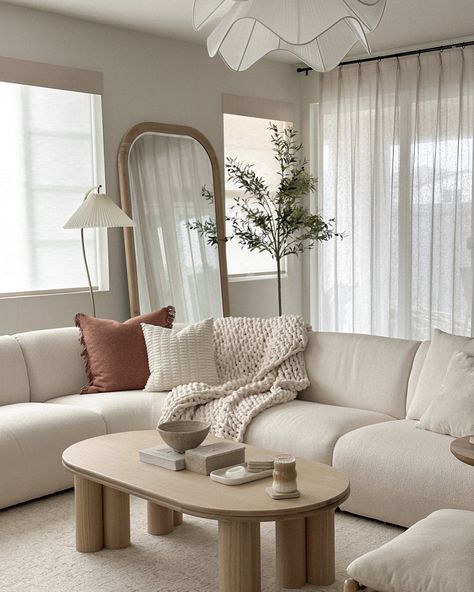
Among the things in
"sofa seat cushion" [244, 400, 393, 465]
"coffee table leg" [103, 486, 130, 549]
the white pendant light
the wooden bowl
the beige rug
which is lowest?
the beige rug

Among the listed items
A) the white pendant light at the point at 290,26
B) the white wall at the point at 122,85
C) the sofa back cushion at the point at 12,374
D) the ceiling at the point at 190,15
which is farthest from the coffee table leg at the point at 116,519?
the ceiling at the point at 190,15

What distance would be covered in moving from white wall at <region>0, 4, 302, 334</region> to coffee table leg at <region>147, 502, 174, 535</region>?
A: 2.06 metres

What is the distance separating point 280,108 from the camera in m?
6.68

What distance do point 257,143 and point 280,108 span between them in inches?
14.3

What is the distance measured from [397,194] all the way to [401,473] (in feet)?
11.4

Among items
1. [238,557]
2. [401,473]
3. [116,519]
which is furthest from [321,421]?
[238,557]

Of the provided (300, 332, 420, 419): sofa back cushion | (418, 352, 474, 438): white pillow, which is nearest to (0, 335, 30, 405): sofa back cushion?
(300, 332, 420, 419): sofa back cushion

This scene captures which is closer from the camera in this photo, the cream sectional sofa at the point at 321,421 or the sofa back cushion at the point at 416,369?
the cream sectional sofa at the point at 321,421

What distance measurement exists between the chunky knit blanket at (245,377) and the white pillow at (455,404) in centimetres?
84

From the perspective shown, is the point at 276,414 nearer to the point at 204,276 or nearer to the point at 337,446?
the point at 337,446

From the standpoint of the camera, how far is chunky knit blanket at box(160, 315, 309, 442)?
3889 millimetres

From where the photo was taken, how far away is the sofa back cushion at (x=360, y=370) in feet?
12.9

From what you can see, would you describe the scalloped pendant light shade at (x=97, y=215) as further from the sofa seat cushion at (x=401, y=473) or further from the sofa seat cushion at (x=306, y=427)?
the sofa seat cushion at (x=401, y=473)

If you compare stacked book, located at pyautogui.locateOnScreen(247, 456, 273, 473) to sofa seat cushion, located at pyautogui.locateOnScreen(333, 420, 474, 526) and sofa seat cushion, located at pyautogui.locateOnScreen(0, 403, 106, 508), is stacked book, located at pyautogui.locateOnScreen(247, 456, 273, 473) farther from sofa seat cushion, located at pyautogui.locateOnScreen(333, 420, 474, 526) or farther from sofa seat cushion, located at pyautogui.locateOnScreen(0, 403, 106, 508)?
sofa seat cushion, located at pyautogui.locateOnScreen(0, 403, 106, 508)
